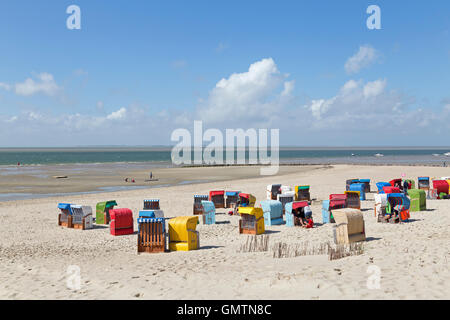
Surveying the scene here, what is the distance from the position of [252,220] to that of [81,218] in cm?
827

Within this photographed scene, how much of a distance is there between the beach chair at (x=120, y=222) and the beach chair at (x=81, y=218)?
2.18m

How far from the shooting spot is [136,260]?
12406 mm

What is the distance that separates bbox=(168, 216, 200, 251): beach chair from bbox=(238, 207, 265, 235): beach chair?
3140 mm

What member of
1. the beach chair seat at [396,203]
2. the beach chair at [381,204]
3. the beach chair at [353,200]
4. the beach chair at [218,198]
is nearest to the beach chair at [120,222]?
the beach chair at [218,198]

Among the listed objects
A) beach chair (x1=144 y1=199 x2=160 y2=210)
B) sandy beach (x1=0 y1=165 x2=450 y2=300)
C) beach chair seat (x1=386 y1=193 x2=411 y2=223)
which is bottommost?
sandy beach (x1=0 y1=165 x2=450 y2=300)

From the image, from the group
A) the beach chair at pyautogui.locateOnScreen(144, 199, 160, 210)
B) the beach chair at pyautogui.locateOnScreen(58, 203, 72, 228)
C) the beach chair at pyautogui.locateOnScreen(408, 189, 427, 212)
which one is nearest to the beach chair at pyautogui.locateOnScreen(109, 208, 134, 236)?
the beach chair at pyautogui.locateOnScreen(58, 203, 72, 228)

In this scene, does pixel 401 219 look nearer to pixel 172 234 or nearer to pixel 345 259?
pixel 345 259

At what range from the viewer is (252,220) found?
16.5 m

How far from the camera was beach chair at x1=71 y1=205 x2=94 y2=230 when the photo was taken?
1877cm

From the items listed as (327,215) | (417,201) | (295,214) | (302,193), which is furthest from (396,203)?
(302,193)

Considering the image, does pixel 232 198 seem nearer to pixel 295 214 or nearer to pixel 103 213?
pixel 295 214

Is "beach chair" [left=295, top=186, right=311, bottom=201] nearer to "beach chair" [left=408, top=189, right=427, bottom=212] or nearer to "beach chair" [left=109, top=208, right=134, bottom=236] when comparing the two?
"beach chair" [left=408, top=189, right=427, bottom=212]

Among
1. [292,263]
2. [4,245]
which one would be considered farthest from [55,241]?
[292,263]
